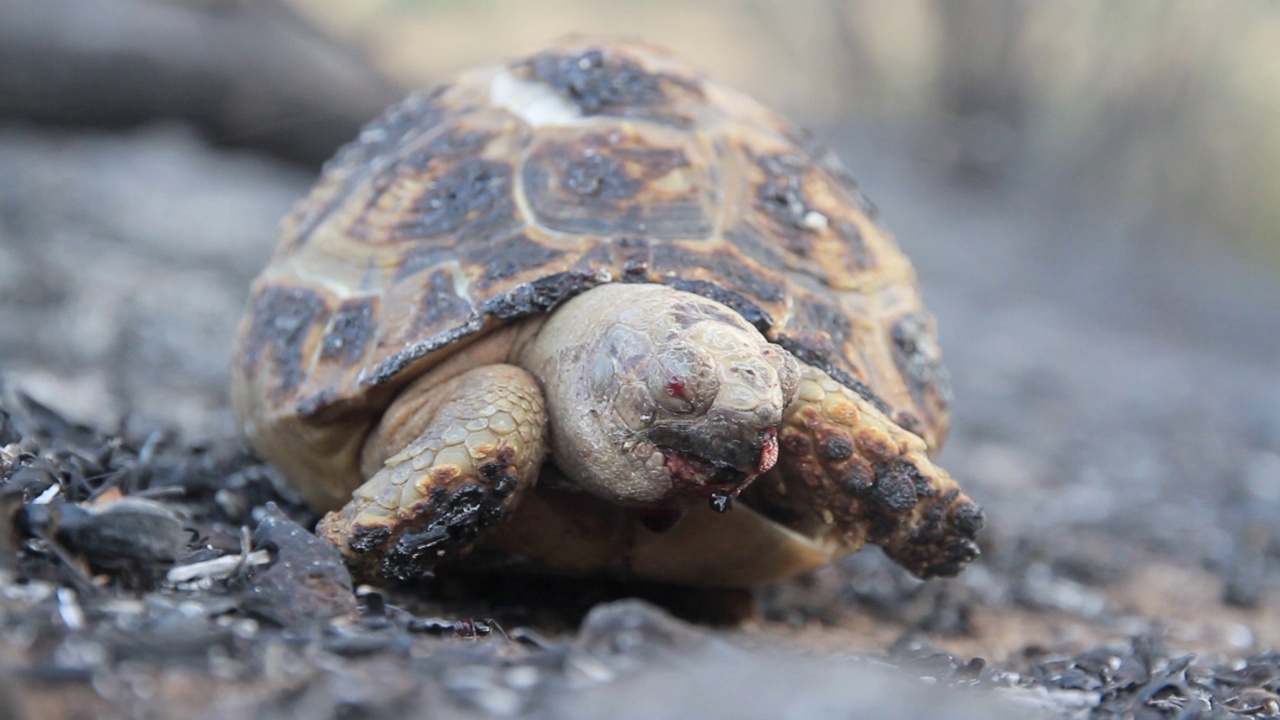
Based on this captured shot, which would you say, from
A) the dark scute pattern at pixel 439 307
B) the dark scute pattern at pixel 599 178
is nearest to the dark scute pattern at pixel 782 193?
the dark scute pattern at pixel 599 178

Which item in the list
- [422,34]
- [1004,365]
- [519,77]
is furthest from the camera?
[422,34]

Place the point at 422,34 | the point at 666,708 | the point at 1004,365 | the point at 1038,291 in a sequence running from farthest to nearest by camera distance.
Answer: the point at 422,34
the point at 1038,291
the point at 1004,365
the point at 666,708

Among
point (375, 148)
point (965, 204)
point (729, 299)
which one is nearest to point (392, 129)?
point (375, 148)

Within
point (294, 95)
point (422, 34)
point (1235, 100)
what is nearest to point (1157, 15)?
point (1235, 100)

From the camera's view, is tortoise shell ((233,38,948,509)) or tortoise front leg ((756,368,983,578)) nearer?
tortoise front leg ((756,368,983,578))

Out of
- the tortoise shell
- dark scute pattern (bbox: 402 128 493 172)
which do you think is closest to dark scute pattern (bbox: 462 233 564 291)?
the tortoise shell

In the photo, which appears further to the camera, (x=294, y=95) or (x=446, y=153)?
(x=294, y=95)

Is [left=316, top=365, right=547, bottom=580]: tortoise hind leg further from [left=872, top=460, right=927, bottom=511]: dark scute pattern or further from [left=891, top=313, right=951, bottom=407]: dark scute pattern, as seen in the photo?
[left=891, top=313, right=951, bottom=407]: dark scute pattern

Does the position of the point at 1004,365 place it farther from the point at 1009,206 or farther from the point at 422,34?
the point at 422,34
